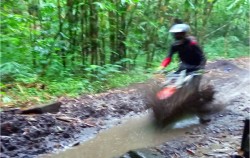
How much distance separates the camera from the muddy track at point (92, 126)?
5707 millimetres

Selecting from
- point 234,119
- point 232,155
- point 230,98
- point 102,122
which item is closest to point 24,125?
point 102,122

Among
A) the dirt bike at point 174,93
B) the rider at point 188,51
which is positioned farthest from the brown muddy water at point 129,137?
the rider at point 188,51

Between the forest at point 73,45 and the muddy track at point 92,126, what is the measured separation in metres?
0.88

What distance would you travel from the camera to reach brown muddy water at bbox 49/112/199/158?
581 cm

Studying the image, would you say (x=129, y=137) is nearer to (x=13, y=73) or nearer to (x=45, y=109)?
(x=45, y=109)

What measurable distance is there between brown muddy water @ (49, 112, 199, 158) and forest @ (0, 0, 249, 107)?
78.7 inches

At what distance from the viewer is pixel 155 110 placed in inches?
271

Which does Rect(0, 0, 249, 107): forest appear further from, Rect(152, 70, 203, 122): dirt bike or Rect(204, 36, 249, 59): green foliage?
Rect(204, 36, 249, 59): green foliage

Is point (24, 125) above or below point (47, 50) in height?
below

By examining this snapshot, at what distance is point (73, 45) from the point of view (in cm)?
1044

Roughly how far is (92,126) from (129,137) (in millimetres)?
791

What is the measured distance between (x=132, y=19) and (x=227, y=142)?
6606 millimetres

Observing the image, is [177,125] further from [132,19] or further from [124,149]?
[132,19]

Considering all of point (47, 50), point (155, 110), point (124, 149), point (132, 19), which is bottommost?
point (124, 149)
